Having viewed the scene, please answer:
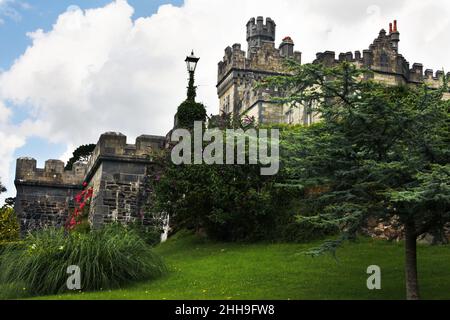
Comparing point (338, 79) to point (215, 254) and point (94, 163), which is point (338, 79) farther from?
point (94, 163)

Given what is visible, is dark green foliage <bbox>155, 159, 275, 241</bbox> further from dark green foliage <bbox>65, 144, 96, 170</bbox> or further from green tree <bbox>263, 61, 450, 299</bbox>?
dark green foliage <bbox>65, 144, 96, 170</bbox>

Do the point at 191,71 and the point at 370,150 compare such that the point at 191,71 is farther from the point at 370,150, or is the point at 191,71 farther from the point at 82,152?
the point at 82,152

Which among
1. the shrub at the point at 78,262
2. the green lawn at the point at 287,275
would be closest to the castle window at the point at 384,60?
the green lawn at the point at 287,275

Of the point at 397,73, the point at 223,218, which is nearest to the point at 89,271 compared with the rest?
the point at 223,218

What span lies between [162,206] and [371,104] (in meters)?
9.99

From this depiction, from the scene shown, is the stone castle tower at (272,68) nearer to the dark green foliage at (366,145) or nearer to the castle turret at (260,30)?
the castle turret at (260,30)

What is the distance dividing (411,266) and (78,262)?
6.64 m

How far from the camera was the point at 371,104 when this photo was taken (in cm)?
1153

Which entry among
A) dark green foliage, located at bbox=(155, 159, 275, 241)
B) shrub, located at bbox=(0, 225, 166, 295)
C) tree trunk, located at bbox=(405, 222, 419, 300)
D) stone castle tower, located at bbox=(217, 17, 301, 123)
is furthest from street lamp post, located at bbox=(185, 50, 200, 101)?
stone castle tower, located at bbox=(217, 17, 301, 123)

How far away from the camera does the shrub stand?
14.6 metres

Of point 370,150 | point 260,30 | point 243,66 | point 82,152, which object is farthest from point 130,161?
point 260,30

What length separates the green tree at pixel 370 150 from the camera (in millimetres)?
11461

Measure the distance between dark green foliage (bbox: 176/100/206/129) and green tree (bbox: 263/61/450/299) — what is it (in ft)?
36.4

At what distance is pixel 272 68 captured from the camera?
46.1 metres
